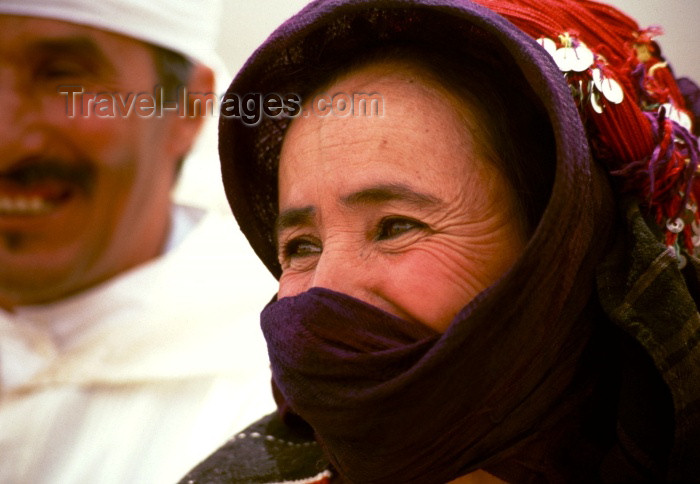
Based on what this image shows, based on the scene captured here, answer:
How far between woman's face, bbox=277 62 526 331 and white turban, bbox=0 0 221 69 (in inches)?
58.1

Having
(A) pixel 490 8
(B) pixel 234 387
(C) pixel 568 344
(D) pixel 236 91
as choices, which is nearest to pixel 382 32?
(A) pixel 490 8

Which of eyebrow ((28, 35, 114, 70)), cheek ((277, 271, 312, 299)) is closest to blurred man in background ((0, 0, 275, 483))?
eyebrow ((28, 35, 114, 70))

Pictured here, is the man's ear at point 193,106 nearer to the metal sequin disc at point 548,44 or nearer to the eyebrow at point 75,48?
the eyebrow at point 75,48

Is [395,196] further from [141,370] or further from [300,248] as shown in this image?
[141,370]

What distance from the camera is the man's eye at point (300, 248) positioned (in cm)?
125

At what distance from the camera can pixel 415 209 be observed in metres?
1.08

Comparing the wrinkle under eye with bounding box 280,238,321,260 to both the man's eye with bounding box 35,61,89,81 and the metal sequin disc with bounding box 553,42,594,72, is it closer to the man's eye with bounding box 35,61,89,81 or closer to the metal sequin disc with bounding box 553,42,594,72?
the metal sequin disc with bounding box 553,42,594,72

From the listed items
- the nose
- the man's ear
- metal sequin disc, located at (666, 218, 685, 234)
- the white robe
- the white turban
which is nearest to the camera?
the nose

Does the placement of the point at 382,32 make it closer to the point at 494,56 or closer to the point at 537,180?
the point at 494,56

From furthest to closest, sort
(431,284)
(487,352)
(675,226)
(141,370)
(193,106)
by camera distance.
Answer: (193,106), (141,370), (675,226), (431,284), (487,352)

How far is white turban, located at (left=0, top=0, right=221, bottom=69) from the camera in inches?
85.2

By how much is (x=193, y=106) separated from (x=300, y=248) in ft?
5.29

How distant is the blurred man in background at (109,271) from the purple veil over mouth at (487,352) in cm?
108

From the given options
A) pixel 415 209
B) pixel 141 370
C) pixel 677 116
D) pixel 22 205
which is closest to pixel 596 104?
pixel 677 116
